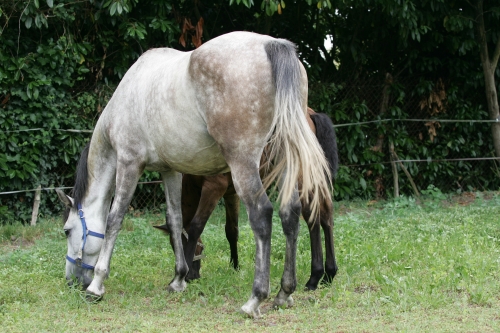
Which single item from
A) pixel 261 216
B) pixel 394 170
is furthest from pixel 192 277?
pixel 394 170

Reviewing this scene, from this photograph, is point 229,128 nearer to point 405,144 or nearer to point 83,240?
point 83,240

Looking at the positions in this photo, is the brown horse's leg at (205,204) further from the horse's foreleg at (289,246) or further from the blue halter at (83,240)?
the horse's foreleg at (289,246)

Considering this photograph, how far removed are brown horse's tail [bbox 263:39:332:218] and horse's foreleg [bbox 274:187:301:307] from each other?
0.37ft

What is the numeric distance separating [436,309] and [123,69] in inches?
232

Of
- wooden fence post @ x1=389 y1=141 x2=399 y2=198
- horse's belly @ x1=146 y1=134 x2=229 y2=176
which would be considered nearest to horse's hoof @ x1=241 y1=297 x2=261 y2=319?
horse's belly @ x1=146 y1=134 x2=229 y2=176

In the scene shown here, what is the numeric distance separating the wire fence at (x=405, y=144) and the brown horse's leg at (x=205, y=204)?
4.88 meters

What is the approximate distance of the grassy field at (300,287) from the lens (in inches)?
154

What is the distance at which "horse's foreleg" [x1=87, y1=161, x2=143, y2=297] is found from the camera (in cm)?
478

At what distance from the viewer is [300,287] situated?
16.1ft

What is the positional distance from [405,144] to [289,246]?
653 centimetres

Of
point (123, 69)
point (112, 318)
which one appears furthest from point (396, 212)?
point (112, 318)

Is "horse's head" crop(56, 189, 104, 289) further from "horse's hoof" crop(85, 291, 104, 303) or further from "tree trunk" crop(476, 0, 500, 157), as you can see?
"tree trunk" crop(476, 0, 500, 157)

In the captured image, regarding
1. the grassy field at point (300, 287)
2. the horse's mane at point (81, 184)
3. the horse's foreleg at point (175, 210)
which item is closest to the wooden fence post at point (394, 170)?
the grassy field at point (300, 287)

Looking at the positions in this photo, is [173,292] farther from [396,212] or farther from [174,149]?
[396,212]
